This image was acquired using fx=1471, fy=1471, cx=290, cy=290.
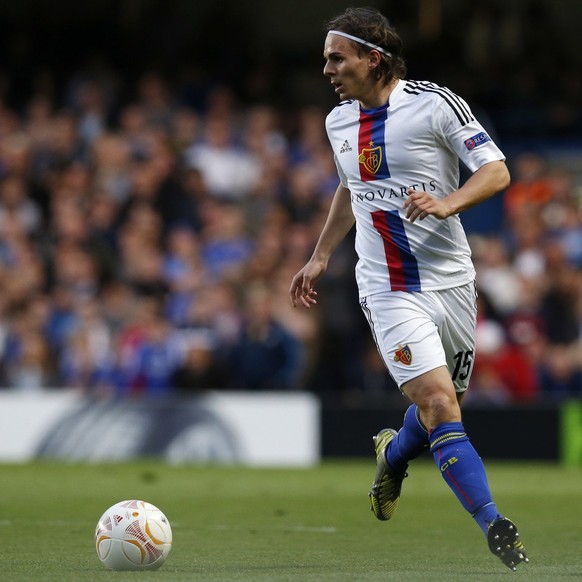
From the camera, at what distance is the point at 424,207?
248 inches

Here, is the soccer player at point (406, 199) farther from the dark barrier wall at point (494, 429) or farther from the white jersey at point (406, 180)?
the dark barrier wall at point (494, 429)

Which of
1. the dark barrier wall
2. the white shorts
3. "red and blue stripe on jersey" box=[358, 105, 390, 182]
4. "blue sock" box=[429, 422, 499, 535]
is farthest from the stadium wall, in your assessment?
"blue sock" box=[429, 422, 499, 535]

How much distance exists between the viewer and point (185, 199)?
1730 centimetres

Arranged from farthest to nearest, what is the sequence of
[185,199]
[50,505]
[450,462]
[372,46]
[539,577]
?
[185,199], [50,505], [372,46], [450,462], [539,577]

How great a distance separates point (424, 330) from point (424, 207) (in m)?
0.82

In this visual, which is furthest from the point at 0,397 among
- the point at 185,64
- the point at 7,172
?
the point at 185,64

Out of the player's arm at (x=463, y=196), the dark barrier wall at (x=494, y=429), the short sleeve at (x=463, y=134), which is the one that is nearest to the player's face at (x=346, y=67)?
the short sleeve at (x=463, y=134)

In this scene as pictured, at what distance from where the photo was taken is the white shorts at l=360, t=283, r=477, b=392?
685cm

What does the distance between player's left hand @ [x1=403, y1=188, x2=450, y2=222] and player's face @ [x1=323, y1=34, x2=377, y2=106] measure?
914 mm

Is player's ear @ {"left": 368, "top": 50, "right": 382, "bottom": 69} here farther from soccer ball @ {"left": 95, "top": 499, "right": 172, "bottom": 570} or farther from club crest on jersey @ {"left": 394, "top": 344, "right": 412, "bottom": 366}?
soccer ball @ {"left": 95, "top": 499, "right": 172, "bottom": 570}

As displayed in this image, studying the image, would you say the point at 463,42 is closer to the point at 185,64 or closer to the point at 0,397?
the point at 185,64

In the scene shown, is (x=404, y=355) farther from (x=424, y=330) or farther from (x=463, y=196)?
(x=463, y=196)

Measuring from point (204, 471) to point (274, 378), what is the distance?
6.09 ft

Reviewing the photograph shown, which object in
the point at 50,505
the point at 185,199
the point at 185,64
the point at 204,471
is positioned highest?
the point at 185,64
